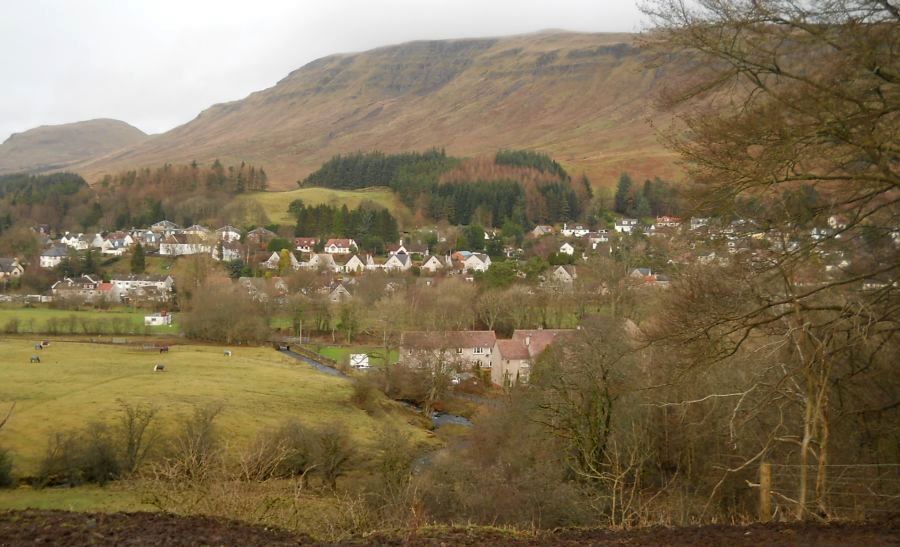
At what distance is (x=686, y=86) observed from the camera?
815 cm

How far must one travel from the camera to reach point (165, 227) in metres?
107

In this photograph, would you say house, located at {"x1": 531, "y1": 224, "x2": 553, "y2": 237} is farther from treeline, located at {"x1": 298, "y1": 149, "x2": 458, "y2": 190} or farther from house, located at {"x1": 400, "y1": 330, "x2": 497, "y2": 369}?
house, located at {"x1": 400, "y1": 330, "x2": 497, "y2": 369}

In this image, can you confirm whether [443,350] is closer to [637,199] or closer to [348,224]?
[348,224]

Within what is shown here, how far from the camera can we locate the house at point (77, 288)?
7000 centimetres

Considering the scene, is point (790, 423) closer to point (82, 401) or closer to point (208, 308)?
point (82, 401)

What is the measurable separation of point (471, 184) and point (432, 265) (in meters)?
35.1

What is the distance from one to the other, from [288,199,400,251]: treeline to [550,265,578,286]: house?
3592 cm

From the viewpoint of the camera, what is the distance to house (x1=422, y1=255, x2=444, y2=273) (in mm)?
78750

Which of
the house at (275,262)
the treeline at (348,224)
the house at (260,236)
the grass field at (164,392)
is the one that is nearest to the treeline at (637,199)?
the treeline at (348,224)

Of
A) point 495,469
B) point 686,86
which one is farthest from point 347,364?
point 686,86

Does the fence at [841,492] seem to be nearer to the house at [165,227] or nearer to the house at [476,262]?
the house at [476,262]

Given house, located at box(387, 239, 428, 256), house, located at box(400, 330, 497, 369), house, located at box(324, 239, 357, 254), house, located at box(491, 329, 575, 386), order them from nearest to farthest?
house, located at box(400, 330, 497, 369) < house, located at box(491, 329, 575, 386) < house, located at box(387, 239, 428, 256) < house, located at box(324, 239, 357, 254)

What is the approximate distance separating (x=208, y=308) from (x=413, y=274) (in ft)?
86.1

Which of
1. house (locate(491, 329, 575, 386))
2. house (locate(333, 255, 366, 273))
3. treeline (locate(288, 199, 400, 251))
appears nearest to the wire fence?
house (locate(491, 329, 575, 386))
